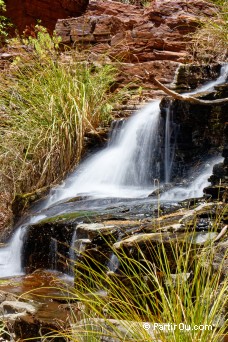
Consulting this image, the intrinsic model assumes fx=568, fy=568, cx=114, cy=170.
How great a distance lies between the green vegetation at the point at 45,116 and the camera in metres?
7.59

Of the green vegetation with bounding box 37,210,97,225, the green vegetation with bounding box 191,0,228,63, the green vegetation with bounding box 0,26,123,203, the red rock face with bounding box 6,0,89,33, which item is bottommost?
the green vegetation with bounding box 37,210,97,225

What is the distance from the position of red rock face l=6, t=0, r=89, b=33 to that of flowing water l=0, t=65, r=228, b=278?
7.73 meters

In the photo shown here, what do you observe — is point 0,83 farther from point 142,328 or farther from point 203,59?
point 142,328

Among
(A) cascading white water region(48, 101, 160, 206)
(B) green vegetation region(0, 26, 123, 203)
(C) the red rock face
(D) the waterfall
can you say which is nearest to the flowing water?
(A) cascading white water region(48, 101, 160, 206)

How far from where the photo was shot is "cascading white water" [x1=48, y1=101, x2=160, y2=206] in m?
7.14

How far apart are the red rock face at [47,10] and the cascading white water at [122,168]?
8018 mm

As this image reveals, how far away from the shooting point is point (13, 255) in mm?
5969

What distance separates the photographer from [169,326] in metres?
2.32

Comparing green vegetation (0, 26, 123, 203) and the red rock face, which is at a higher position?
the red rock face

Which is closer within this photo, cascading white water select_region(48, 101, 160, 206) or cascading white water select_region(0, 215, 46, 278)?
cascading white water select_region(0, 215, 46, 278)

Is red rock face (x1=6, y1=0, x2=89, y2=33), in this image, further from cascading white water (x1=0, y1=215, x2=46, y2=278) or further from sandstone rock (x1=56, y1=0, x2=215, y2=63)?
cascading white water (x1=0, y1=215, x2=46, y2=278)

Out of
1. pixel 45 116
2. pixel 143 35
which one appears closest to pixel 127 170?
pixel 45 116

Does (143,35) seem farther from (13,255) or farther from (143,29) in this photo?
(13,255)

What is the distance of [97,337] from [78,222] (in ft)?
9.30
